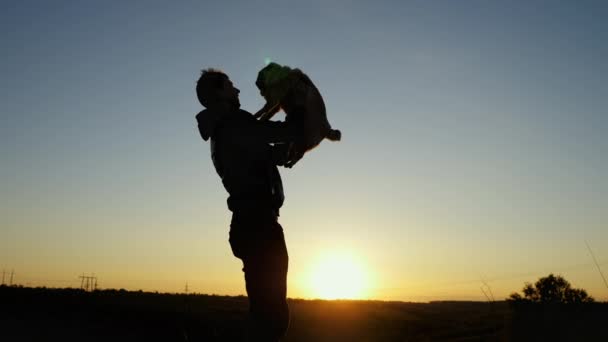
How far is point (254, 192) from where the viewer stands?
3.75 m

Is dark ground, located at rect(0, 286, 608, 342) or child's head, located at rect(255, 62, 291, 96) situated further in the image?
dark ground, located at rect(0, 286, 608, 342)

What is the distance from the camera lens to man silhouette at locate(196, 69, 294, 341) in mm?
3582

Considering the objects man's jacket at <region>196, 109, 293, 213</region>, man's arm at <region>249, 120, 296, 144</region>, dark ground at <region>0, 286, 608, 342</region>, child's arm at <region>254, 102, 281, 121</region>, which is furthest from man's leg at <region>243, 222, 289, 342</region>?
dark ground at <region>0, 286, 608, 342</region>

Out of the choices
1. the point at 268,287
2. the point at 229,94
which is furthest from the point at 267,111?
the point at 268,287

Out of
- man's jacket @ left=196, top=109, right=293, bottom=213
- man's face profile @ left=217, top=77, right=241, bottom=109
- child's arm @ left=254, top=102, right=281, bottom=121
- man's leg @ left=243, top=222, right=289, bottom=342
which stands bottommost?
man's leg @ left=243, top=222, right=289, bottom=342

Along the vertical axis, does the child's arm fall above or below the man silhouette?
above

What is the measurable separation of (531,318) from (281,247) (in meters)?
2.85

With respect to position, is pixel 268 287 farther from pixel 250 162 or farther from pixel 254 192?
pixel 250 162

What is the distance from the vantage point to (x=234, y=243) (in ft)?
12.7

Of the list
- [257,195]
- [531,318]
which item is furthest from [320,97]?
[531,318]

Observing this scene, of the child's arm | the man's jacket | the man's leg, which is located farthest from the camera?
the child's arm

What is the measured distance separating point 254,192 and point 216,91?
32.5 inches

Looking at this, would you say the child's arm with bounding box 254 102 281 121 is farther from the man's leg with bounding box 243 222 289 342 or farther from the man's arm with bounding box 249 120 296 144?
the man's leg with bounding box 243 222 289 342

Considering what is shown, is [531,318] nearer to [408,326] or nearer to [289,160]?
[289,160]
